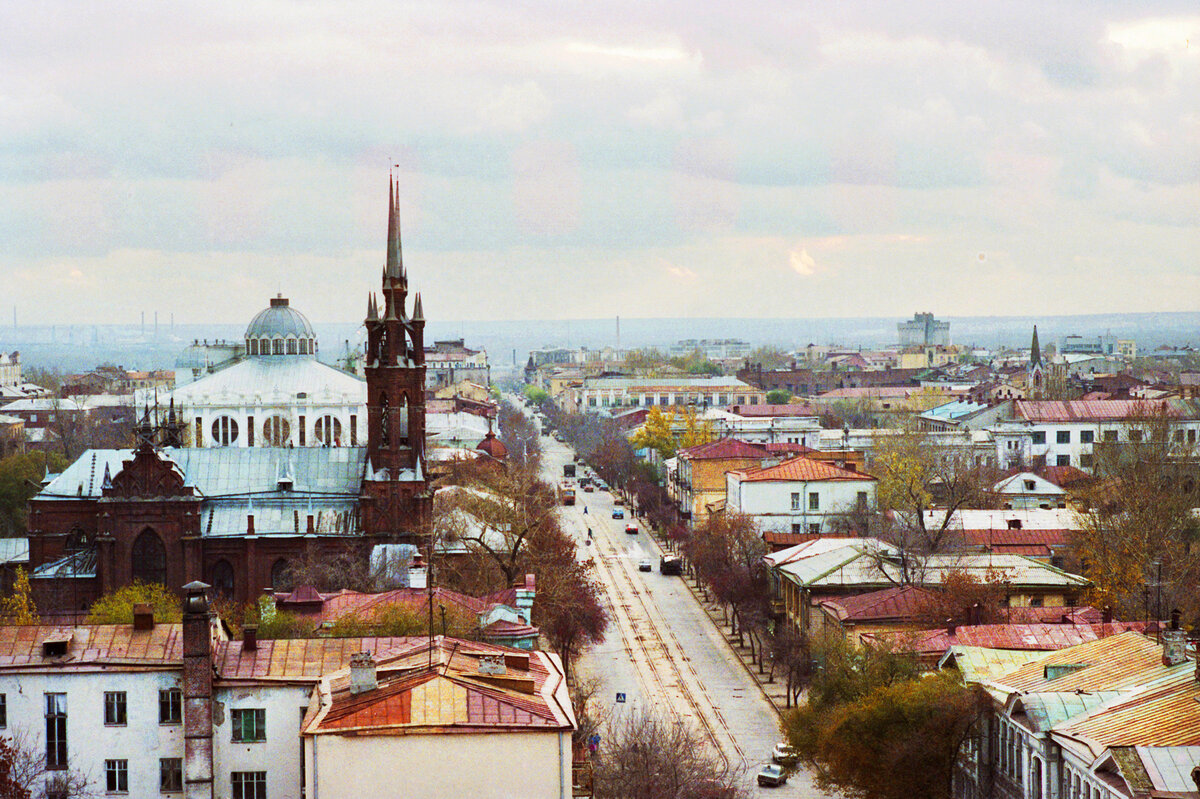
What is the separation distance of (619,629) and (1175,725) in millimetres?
46562

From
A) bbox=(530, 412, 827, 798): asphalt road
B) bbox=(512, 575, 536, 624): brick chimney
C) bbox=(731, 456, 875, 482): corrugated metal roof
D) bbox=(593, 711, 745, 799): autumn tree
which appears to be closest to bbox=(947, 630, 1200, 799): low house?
bbox=(593, 711, 745, 799): autumn tree

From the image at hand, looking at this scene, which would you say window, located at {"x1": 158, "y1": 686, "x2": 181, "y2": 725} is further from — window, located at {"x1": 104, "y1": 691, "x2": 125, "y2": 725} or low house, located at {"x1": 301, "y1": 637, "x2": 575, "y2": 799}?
low house, located at {"x1": 301, "y1": 637, "x2": 575, "y2": 799}

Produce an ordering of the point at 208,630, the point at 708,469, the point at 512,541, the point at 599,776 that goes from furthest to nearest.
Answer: the point at 708,469 → the point at 512,541 → the point at 599,776 → the point at 208,630

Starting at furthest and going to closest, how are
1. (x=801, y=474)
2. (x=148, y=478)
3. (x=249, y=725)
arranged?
(x=801, y=474)
(x=148, y=478)
(x=249, y=725)

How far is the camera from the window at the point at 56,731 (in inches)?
1599

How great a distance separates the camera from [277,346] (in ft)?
374

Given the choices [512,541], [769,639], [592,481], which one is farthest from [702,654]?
[592,481]

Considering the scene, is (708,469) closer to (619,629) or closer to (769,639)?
(619,629)

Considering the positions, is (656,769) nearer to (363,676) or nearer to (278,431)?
(363,676)

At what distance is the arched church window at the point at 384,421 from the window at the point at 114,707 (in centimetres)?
3848

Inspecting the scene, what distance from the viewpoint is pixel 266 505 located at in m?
79.8

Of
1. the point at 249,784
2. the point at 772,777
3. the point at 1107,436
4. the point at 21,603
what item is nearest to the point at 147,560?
the point at 21,603

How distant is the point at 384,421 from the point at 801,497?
30063 mm

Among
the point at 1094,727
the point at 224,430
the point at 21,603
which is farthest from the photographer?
the point at 224,430
